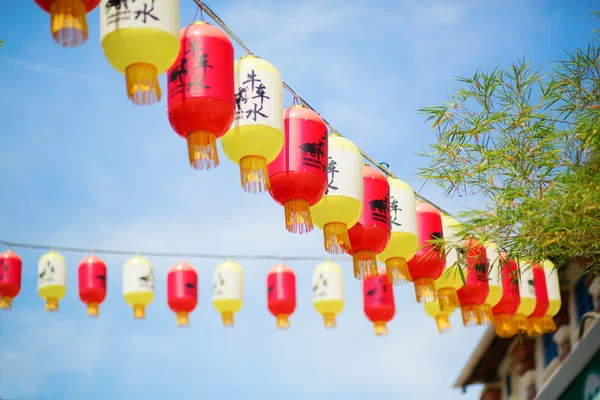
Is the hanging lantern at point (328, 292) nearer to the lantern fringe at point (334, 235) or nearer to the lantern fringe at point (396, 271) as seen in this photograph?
the lantern fringe at point (396, 271)

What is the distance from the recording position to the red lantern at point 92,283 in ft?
38.3

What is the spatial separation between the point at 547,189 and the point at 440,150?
87cm

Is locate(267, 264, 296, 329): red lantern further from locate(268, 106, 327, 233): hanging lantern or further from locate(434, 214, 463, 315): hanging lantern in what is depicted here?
locate(268, 106, 327, 233): hanging lantern

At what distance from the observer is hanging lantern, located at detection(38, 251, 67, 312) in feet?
38.6

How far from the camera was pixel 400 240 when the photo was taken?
7.31 m

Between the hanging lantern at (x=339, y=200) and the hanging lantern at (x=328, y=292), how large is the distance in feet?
15.4

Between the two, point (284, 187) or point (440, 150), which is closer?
point (284, 187)

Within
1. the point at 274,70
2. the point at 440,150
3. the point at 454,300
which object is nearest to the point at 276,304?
the point at 454,300

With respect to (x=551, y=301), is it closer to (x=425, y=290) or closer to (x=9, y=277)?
(x=425, y=290)

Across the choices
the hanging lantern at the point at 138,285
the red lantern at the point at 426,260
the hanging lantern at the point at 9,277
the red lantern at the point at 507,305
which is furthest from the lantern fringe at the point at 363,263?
the hanging lantern at the point at 9,277

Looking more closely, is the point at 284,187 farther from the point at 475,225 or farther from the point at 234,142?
the point at 475,225

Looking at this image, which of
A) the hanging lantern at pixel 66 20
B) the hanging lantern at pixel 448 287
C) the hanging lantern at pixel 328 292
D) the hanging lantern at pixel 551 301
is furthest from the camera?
the hanging lantern at pixel 328 292

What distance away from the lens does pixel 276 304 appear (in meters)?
11.3

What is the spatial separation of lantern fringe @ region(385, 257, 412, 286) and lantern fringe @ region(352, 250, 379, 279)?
0.58 m
